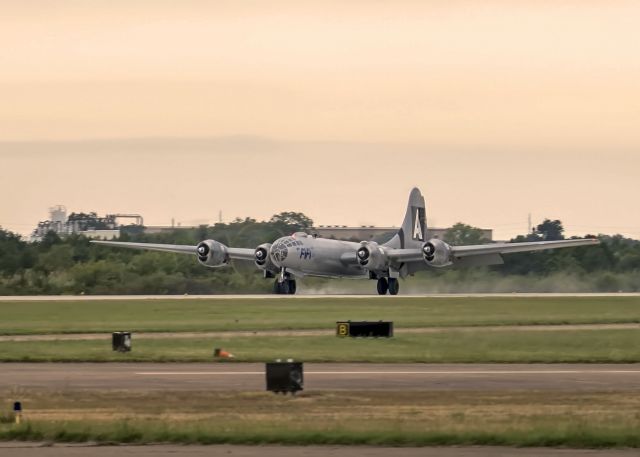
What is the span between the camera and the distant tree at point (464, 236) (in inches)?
4345

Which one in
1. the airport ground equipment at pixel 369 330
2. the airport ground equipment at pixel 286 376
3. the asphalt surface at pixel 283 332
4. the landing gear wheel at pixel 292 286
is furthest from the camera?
the landing gear wheel at pixel 292 286

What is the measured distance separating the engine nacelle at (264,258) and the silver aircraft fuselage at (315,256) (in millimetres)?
1022

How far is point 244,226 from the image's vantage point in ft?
318

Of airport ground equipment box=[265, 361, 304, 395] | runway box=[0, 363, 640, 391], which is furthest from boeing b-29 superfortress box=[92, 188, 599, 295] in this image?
airport ground equipment box=[265, 361, 304, 395]

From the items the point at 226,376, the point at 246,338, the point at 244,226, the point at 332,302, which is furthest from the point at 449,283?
the point at 226,376

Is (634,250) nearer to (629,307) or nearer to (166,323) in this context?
(629,307)

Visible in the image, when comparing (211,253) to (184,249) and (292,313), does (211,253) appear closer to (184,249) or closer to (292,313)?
(184,249)

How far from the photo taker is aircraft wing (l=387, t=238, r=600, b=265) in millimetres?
87500

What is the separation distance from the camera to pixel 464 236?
11144cm

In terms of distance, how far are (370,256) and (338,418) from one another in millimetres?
66051

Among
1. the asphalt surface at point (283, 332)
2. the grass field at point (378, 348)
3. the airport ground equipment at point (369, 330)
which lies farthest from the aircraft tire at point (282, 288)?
the airport ground equipment at point (369, 330)

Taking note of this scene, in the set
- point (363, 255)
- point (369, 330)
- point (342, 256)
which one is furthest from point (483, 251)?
point (369, 330)

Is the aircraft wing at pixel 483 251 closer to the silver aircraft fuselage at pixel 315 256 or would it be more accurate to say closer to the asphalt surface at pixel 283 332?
the silver aircraft fuselage at pixel 315 256

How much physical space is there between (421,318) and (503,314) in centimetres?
417
